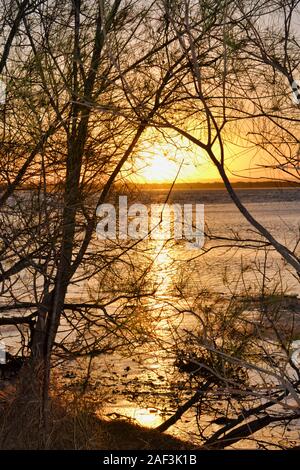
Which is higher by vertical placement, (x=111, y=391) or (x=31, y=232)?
(x=31, y=232)

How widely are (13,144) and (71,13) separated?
1.13m

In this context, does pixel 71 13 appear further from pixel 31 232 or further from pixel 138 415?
pixel 138 415

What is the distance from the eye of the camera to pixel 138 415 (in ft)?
22.0

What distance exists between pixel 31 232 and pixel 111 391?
9.82 ft

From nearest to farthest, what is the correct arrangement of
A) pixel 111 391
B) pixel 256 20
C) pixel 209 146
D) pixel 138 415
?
pixel 209 146 → pixel 256 20 → pixel 138 415 → pixel 111 391

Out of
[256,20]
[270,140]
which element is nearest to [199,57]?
[256,20]

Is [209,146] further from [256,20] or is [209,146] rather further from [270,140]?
[256,20]
